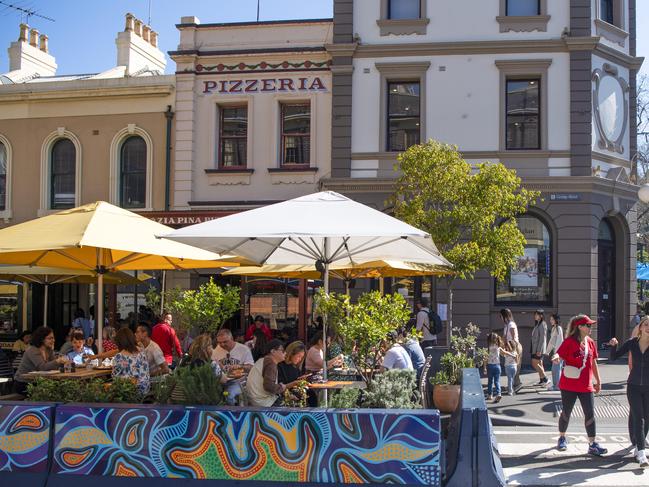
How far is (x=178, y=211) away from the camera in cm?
A: 1989

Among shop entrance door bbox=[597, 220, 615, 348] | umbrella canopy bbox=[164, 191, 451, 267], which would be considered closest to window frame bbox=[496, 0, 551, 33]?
shop entrance door bbox=[597, 220, 615, 348]

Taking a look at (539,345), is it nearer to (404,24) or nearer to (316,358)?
(316,358)

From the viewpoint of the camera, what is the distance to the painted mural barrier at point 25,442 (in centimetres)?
613

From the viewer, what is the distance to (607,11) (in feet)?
65.0

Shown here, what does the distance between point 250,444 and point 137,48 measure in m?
20.8

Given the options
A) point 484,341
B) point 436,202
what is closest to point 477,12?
point 436,202

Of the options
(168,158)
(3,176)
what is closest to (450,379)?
(168,158)

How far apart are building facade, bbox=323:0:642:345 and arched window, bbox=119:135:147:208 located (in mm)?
5596

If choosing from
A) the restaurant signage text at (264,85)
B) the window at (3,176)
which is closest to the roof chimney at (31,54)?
the window at (3,176)

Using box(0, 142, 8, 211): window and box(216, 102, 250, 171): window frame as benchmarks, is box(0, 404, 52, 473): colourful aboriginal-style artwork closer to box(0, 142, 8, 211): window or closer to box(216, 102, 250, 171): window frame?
box(216, 102, 250, 171): window frame

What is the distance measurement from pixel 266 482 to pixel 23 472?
204cm

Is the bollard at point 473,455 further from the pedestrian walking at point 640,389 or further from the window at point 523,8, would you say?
the window at point 523,8

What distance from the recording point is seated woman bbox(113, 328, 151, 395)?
320 inches

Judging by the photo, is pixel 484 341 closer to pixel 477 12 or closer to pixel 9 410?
pixel 477 12
